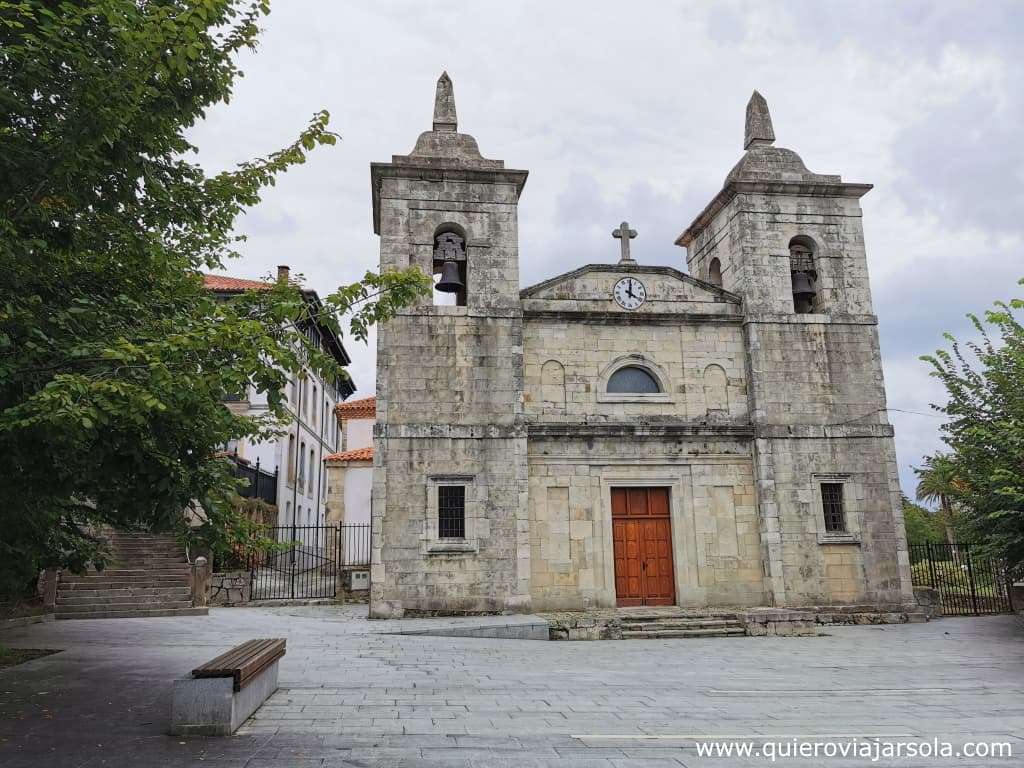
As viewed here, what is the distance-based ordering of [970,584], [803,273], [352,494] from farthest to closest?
[352,494] < [970,584] < [803,273]

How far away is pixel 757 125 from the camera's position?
19094 millimetres

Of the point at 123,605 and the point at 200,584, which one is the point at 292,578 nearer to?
the point at 200,584

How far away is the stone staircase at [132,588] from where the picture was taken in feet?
50.0

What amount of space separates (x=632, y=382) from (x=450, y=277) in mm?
4713

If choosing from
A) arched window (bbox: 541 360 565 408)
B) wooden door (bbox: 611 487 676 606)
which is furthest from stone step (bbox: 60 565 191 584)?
wooden door (bbox: 611 487 676 606)

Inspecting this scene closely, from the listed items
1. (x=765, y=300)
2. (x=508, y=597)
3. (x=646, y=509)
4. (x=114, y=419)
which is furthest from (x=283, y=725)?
(x=765, y=300)

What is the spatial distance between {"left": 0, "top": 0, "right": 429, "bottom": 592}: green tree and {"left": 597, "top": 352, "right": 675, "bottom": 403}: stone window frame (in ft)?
33.9

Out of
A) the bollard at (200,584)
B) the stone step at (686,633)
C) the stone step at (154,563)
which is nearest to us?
the stone step at (686,633)

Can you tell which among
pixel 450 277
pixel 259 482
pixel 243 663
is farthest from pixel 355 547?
pixel 243 663

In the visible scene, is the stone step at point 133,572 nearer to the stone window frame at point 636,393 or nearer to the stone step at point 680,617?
the stone step at point 680,617

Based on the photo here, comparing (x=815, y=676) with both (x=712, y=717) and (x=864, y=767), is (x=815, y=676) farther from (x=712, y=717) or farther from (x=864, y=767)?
(x=864, y=767)

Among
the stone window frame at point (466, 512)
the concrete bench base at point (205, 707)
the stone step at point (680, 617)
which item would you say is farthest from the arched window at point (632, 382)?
the concrete bench base at point (205, 707)

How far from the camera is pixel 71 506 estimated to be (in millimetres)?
7367

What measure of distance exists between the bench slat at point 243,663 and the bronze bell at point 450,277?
990 cm
